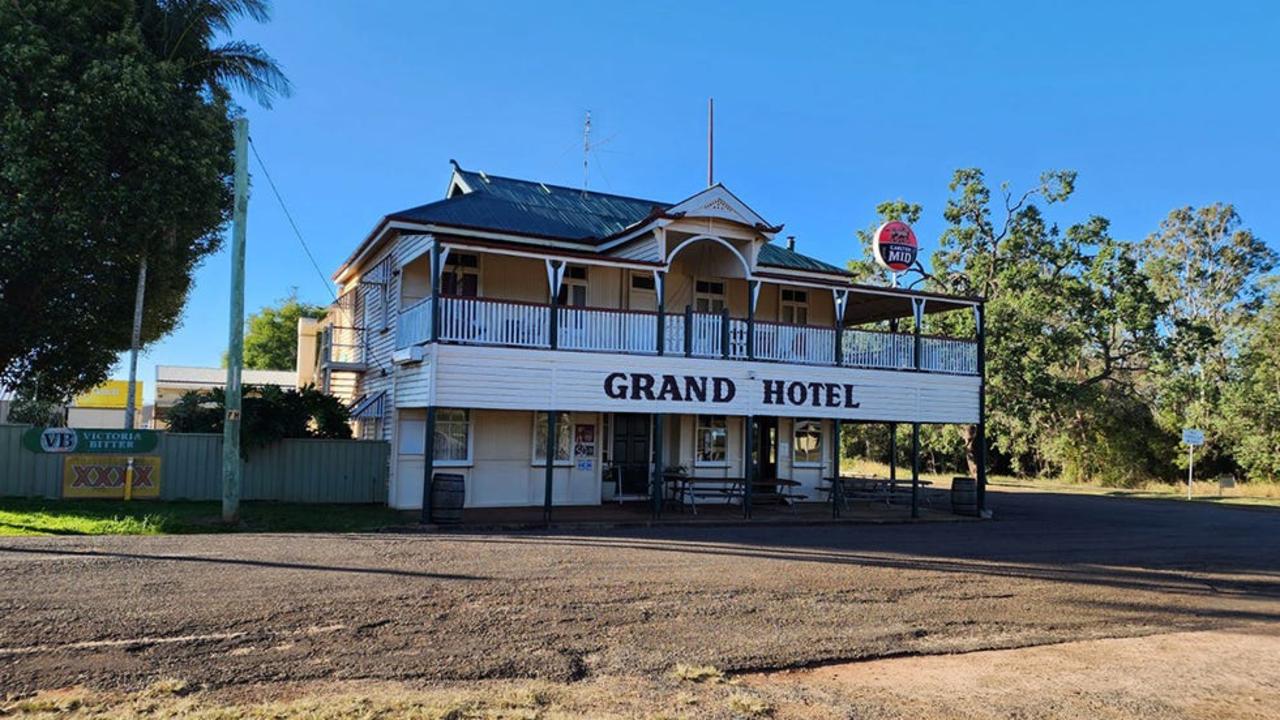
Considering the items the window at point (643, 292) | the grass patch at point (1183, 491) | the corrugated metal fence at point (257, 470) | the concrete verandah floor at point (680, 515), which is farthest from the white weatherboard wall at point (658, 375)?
the grass patch at point (1183, 491)

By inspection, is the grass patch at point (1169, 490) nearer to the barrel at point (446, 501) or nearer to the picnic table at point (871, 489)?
the picnic table at point (871, 489)

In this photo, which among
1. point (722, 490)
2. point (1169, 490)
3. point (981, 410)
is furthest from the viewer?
point (1169, 490)

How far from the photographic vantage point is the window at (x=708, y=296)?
69.0 ft

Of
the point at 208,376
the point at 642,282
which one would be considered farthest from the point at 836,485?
the point at 208,376

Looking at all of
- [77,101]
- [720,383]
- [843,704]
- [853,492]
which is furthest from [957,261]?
[843,704]

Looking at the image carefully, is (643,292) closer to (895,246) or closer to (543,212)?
(543,212)

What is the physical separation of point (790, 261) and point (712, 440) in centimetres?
530

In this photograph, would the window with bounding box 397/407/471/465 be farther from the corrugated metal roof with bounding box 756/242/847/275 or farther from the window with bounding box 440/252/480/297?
the corrugated metal roof with bounding box 756/242/847/275

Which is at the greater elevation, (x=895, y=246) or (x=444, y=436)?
(x=895, y=246)

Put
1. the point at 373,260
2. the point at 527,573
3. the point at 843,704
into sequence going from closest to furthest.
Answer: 1. the point at 843,704
2. the point at 527,573
3. the point at 373,260

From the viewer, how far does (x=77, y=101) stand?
17703mm

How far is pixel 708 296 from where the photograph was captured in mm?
21125

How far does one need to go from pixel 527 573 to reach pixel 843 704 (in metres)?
4.93

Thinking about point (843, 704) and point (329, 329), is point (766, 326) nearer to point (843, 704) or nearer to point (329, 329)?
point (329, 329)
